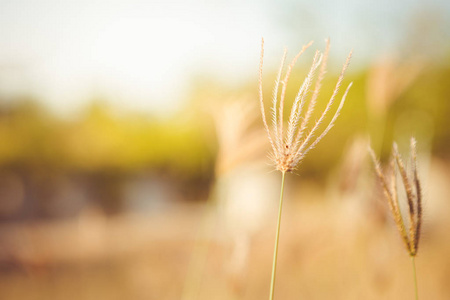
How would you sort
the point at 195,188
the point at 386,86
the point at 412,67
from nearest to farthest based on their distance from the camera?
the point at 386,86
the point at 412,67
the point at 195,188

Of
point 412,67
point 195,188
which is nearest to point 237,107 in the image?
point 412,67

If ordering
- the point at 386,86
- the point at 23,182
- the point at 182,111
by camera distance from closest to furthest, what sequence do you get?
the point at 386,86 → the point at 182,111 → the point at 23,182

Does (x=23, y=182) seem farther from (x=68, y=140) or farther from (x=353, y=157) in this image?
(x=353, y=157)

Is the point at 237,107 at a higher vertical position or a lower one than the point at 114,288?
higher

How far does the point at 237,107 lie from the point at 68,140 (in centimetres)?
1325

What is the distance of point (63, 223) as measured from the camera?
13.4 meters

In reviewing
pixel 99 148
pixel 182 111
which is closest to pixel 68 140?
pixel 99 148

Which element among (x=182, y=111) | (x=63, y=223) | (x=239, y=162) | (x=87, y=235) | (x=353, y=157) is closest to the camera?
(x=239, y=162)

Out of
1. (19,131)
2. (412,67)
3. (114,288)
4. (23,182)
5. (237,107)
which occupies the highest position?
(19,131)

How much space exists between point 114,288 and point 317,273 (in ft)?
8.26

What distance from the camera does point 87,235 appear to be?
9.23 meters

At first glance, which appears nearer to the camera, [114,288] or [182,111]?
[114,288]

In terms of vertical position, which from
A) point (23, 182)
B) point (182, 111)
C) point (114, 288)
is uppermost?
point (182, 111)

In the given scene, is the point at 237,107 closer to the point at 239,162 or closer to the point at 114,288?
the point at 239,162
